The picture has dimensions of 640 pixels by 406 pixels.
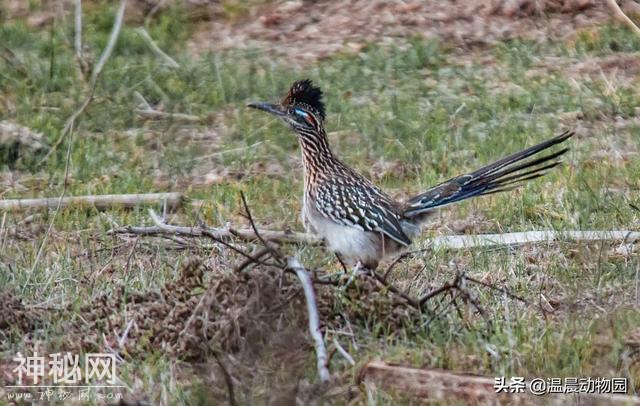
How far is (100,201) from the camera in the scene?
9.52m

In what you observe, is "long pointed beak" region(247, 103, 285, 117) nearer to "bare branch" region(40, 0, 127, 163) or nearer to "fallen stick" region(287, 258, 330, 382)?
"bare branch" region(40, 0, 127, 163)

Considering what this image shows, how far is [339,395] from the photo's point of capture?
17.6 ft

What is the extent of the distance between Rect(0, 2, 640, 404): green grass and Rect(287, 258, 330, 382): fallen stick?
14cm

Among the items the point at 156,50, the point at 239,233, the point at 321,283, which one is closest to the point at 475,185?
the point at 239,233

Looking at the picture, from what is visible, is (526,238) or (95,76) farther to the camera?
(526,238)

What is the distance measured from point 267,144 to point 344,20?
3529 millimetres

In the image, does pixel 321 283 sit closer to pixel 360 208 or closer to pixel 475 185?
pixel 360 208

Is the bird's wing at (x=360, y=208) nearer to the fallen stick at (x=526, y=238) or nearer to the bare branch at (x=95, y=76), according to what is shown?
the fallen stick at (x=526, y=238)

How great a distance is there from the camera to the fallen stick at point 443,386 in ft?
18.0

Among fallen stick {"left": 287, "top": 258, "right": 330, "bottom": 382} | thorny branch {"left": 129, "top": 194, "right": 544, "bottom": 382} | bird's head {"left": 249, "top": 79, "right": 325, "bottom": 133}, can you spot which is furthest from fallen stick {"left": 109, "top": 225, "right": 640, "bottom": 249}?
fallen stick {"left": 287, "top": 258, "right": 330, "bottom": 382}

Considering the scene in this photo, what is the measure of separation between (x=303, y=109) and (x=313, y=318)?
2.89 metres

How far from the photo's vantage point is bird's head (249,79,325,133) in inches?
335

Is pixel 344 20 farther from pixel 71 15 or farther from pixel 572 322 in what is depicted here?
pixel 572 322

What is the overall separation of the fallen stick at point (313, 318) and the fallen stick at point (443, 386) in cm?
21
